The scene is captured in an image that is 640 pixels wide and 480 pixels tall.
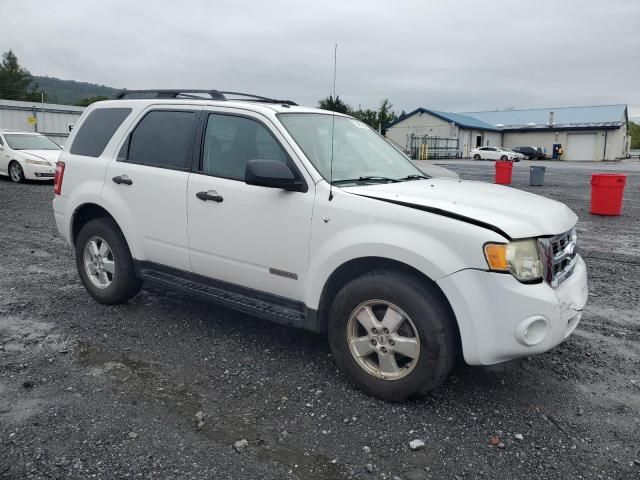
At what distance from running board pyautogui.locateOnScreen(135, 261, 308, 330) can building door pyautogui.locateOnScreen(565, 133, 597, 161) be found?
61.1m

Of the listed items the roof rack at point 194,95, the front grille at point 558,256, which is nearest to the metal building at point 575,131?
the roof rack at point 194,95

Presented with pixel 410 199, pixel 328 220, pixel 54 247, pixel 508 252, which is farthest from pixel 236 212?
pixel 54 247

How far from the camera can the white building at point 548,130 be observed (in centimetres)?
5725

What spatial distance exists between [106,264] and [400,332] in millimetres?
3062

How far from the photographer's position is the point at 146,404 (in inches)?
138

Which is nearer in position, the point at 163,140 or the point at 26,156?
the point at 163,140

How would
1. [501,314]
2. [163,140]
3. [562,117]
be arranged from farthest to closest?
[562,117], [163,140], [501,314]

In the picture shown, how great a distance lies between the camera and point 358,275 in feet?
12.1

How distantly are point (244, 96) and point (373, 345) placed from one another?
274 centimetres

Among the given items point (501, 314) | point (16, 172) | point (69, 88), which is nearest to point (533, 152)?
point (16, 172)

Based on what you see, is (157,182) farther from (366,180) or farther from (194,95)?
(366,180)

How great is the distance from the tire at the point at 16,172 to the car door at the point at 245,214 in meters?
14.3

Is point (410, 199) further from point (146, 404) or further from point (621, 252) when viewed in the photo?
point (621, 252)

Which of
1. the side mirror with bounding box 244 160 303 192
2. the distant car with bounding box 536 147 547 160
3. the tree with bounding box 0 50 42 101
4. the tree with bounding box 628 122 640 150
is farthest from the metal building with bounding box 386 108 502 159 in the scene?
the tree with bounding box 628 122 640 150
